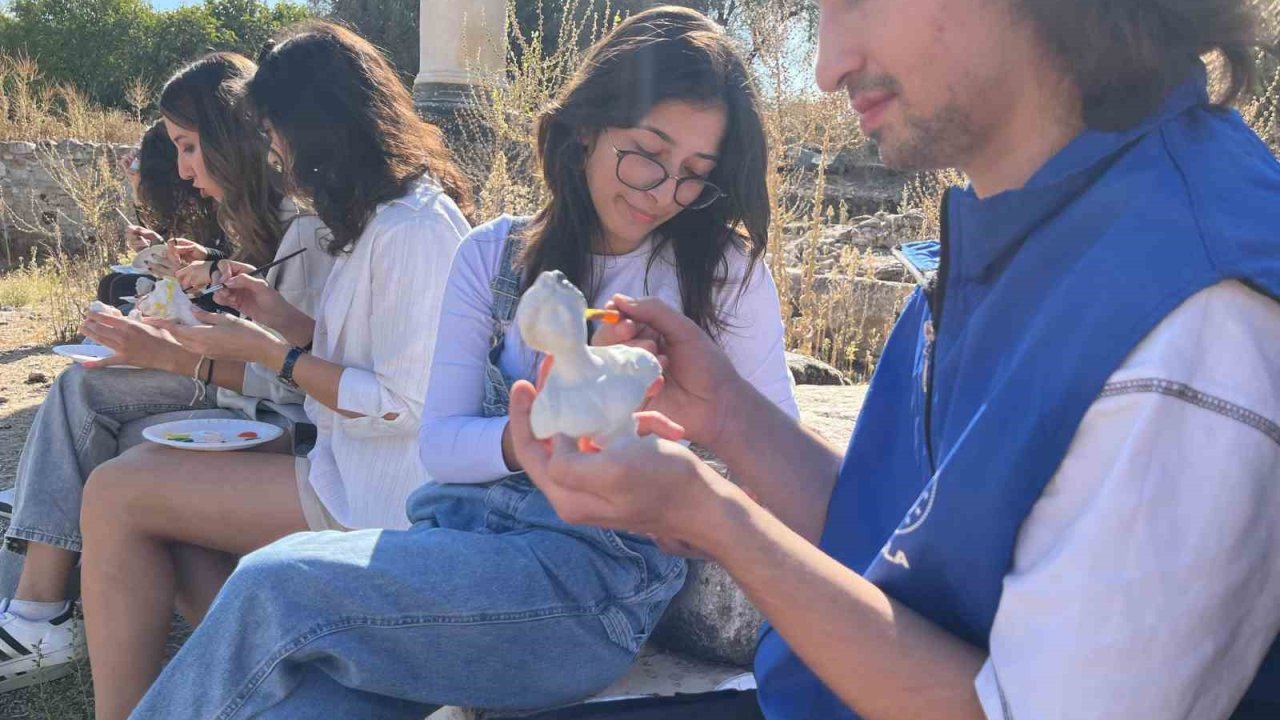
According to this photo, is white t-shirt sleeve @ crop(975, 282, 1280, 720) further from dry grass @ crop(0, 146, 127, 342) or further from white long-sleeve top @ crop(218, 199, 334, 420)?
dry grass @ crop(0, 146, 127, 342)

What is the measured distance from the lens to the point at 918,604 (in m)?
1.14

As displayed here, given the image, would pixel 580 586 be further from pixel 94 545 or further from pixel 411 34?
pixel 411 34

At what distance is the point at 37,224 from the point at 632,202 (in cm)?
1000

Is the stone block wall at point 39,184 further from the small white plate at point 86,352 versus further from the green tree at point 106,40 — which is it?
the small white plate at point 86,352

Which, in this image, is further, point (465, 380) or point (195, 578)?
point (195, 578)

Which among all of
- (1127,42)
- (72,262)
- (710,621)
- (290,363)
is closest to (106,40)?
(72,262)

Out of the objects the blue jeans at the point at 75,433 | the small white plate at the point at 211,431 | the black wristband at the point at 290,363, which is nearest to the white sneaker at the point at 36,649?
the blue jeans at the point at 75,433

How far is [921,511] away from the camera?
1104 mm

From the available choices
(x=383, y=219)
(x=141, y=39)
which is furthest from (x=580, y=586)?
(x=141, y=39)

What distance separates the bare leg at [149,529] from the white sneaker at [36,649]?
508 mm

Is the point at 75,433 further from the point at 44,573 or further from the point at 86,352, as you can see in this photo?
the point at 44,573

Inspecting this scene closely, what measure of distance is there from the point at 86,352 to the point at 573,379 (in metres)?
2.24

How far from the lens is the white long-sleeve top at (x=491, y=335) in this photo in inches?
79.5

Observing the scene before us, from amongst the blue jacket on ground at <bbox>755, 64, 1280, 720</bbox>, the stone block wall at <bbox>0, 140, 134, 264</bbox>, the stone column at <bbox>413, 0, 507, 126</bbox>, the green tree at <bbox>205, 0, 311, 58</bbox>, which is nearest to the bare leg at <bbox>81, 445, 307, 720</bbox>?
the blue jacket on ground at <bbox>755, 64, 1280, 720</bbox>
